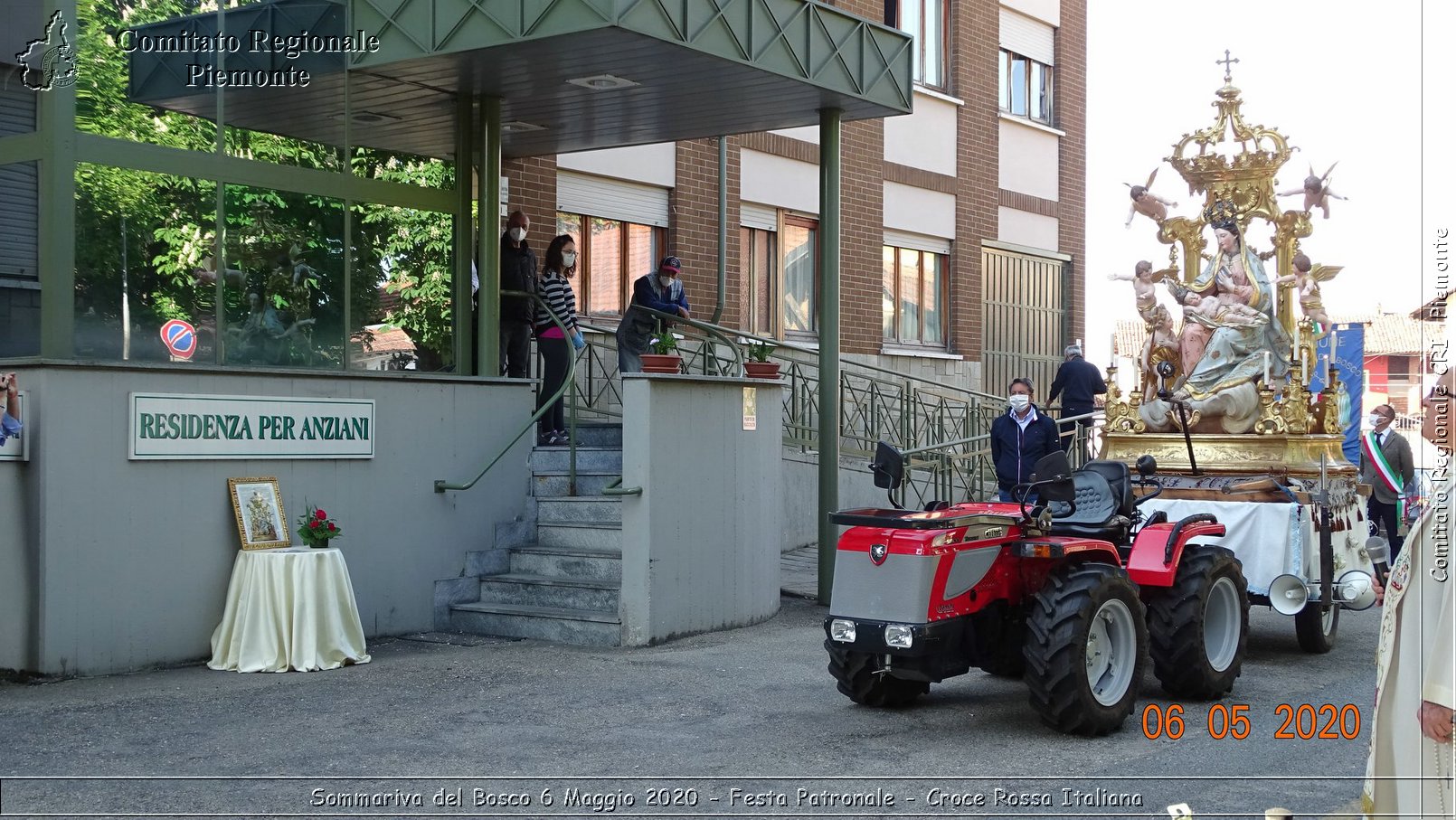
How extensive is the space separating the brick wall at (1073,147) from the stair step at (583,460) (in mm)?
13779

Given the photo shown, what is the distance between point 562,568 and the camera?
455 inches

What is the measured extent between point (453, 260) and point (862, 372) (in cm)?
822

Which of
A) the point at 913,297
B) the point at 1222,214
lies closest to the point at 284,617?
the point at 1222,214

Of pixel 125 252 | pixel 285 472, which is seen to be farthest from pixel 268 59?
pixel 285 472

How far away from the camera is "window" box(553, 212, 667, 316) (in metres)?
16.0

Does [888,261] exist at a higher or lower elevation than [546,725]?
higher

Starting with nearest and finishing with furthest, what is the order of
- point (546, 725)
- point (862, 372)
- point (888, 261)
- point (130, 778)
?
1. point (130, 778)
2. point (546, 725)
3. point (862, 372)
4. point (888, 261)

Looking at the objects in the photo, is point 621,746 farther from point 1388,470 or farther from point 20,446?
point 1388,470

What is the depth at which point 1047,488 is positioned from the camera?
7.82 meters

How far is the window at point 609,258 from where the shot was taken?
15992 mm

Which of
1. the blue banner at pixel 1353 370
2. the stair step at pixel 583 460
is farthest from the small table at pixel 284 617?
the blue banner at pixel 1353 370

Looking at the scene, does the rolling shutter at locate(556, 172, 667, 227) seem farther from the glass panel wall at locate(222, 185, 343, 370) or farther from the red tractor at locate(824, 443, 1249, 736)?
the red tractor at locate(824, 443, 1249, 736)

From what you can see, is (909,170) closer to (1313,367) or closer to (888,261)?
(888,261)

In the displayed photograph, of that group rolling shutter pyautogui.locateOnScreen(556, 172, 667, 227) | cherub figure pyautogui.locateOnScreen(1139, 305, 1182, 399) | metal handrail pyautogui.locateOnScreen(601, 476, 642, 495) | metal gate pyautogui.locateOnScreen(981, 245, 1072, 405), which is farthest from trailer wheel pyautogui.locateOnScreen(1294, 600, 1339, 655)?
metal gate pyautogui.locateOnScreen(981, 245, 1072, 405)
